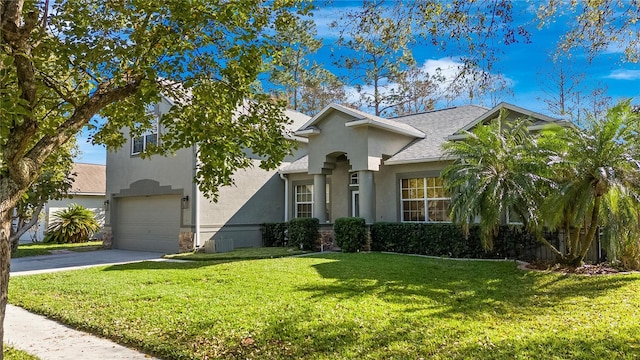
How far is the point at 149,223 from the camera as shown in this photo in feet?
63.8

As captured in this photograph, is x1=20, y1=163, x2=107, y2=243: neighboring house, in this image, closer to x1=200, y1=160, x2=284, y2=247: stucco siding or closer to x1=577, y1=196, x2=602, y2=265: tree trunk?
x1=200, y1=160, x2=284, y2=247: stucco siding

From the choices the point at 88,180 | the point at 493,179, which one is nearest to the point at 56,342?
the point at 493,179

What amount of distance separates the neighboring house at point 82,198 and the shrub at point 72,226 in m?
0.91

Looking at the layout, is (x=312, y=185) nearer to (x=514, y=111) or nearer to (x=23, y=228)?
(x=514, y=111)

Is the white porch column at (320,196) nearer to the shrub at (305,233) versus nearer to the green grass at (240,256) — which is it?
the shrub at (305,233)

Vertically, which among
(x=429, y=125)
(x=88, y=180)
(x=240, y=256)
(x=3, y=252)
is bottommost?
(x=240, y=256)

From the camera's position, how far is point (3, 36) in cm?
484

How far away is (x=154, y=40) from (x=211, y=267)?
746cm

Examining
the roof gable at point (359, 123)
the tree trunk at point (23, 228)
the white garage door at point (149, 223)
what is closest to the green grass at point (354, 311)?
the tree trunk at point (23, 228)

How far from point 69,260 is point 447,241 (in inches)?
516

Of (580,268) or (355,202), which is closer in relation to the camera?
(580,268)

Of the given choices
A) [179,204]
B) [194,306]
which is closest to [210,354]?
[194,306]

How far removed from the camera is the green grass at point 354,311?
5.57 m

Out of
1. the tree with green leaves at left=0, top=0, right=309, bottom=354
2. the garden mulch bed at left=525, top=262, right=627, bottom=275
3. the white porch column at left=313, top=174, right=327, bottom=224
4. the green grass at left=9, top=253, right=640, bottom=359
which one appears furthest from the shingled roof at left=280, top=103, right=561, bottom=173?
the tree with green leaves at left=0, top=0, right=309, bottom=354
